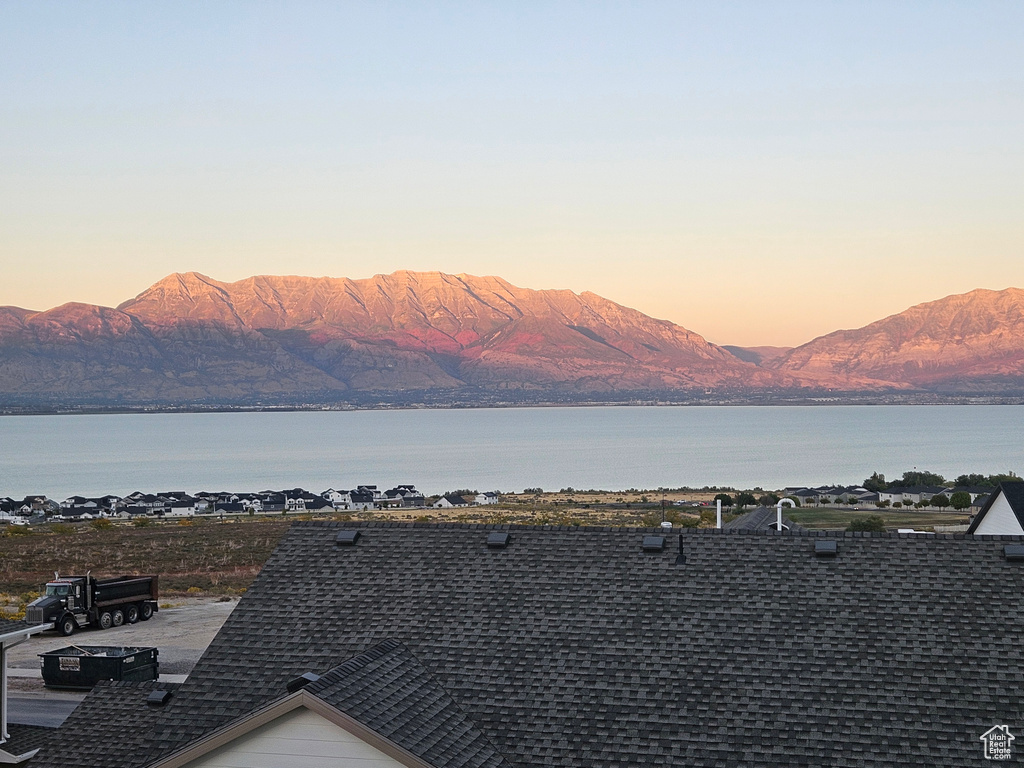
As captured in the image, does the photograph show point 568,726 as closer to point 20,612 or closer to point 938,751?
point 938,751

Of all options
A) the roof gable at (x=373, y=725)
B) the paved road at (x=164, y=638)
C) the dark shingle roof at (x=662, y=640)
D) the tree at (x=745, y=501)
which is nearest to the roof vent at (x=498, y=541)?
the dark shingle roof at (x=662, y=640)

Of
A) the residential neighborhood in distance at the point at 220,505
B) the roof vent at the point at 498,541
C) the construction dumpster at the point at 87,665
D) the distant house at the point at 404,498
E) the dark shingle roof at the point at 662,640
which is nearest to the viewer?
the dark shingle roof at the point at 662,640

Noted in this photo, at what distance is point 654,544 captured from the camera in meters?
12.2

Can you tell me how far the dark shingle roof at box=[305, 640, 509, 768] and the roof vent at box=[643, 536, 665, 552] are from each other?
9.89 ft

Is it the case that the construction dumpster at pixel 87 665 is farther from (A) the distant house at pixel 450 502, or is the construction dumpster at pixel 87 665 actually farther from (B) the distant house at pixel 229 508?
(B) the distant house at pixel 229 508

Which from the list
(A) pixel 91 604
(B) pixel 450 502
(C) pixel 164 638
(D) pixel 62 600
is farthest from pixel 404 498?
(C) pixel 164 638

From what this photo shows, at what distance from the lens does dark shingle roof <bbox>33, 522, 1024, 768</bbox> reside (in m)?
9.65

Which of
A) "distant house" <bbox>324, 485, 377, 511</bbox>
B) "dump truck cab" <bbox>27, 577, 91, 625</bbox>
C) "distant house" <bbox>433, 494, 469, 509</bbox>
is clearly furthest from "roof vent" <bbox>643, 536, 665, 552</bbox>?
"distant house" <bbox>324, 485, 377, 511</bbox>

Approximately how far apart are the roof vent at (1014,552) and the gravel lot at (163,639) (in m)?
21.4

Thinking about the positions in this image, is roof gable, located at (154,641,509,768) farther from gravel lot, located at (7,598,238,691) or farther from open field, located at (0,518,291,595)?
open field, located at (0,518,291,595)

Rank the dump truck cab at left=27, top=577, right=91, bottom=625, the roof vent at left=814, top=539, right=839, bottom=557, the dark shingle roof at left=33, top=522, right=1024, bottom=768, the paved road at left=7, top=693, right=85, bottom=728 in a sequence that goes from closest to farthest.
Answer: the dark shingle roof at left=33, top=522, right=1024, bottom=768 → the roof vent at left=814, top=539, right=839, bottom=557 → the paved road at left=7, top=693, right=85, bottom=728 → the dump truck cab at left=27, top=577, right=91, bottom=625

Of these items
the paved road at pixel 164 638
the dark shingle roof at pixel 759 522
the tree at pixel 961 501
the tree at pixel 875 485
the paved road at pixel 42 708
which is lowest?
the tree at pixel 875 485

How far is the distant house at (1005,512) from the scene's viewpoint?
2262cm

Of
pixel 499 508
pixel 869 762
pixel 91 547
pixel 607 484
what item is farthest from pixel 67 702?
pixel 607 484
